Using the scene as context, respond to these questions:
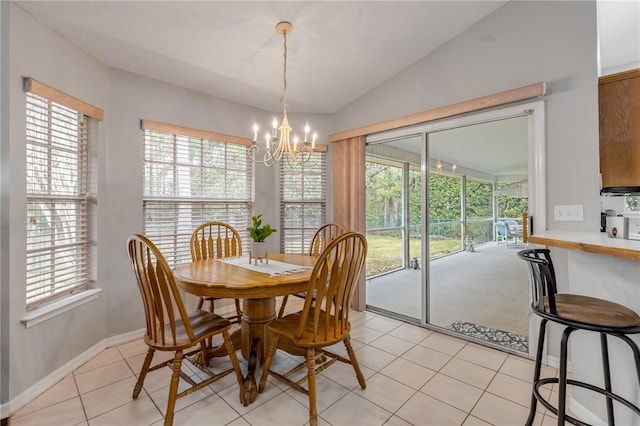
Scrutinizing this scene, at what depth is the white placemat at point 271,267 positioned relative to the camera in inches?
83.4

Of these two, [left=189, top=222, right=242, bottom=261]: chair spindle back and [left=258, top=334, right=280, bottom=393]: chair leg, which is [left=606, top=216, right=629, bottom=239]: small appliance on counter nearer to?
[left=258, top=334, right=280, bottom=393]: chair leg

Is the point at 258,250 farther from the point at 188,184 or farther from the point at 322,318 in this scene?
the point at 188,184

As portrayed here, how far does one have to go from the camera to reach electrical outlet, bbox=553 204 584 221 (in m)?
2.18

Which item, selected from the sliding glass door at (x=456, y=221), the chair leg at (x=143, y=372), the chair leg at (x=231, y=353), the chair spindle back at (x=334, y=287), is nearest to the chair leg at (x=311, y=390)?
Result: the chair spindle back at (x=334, y=287)

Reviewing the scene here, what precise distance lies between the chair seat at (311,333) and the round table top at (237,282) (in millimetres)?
227

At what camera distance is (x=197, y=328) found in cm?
187

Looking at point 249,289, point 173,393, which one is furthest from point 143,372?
point 249,289

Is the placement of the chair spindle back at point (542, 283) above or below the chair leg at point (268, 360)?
above

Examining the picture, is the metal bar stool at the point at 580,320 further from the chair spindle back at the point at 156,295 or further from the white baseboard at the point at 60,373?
the white baseboard at the point at 60,373

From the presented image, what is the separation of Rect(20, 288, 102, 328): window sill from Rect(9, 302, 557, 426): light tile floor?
48 centimetres

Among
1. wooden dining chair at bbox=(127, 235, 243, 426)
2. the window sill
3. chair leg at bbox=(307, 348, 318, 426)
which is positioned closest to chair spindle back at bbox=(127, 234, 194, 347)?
wooden dining chair at bbox=(127, 235, 243, 426)

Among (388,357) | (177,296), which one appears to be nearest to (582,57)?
(388,357)

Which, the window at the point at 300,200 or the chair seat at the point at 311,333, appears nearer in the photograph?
the chair seat at the point at 311,333

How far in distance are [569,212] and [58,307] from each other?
3867 mm
